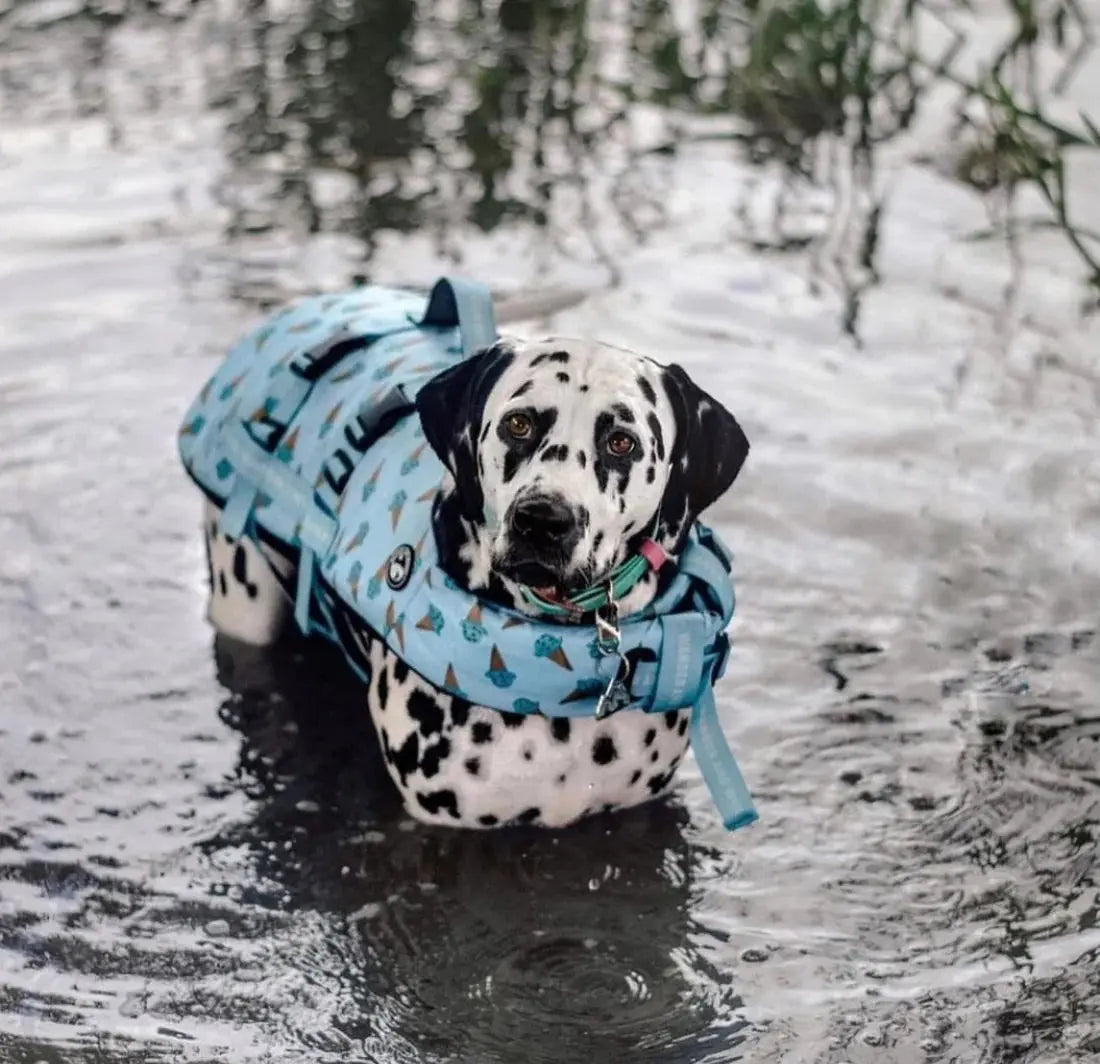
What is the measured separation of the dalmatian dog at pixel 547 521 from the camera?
347 cm

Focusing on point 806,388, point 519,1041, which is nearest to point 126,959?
point 519,1041

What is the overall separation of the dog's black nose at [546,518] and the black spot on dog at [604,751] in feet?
2.00

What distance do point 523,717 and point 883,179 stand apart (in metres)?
4.63

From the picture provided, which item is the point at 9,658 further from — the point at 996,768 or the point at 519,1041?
the point at 996,768

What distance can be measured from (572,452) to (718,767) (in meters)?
0.77

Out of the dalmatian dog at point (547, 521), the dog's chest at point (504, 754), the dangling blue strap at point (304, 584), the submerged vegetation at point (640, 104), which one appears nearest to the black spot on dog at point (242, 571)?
the dangling blue strap at point (304, 584)

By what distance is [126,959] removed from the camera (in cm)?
373

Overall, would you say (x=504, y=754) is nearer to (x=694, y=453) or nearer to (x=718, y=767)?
(x=718, y=767)

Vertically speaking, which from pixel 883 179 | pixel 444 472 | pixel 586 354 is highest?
pixel 586 354

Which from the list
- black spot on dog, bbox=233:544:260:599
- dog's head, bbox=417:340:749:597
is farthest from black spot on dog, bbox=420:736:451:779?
black spot on dog, bbox=233:544:260:599

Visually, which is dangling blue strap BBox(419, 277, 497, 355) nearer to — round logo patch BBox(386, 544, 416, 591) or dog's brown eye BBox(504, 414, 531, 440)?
round logo patch BBox(386, 544, 416, 591)

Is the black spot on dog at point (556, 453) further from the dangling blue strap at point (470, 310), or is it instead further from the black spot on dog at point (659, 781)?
the black spot on dog at point (659, 781)

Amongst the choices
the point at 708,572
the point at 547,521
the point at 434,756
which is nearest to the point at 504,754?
the point at 434,756

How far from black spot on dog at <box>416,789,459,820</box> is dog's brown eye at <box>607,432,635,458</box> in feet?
2.75
